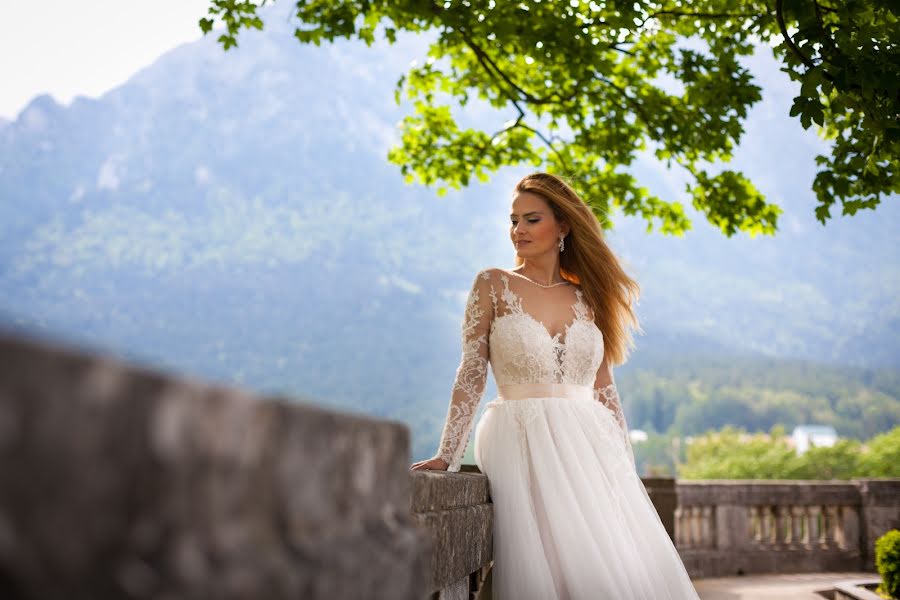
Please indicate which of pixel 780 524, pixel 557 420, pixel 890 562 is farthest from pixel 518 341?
pixel 780 524

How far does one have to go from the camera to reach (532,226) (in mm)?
4844

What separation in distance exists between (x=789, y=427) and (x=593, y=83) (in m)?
94.3

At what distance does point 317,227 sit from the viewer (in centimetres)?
12694

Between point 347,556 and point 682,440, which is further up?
point 682,440

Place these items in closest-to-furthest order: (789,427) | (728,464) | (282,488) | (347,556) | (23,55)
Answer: (282,488)
(347,556)
(728,464)
(789,427)
(23,55)

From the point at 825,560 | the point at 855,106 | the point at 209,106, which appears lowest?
the point at 825,560

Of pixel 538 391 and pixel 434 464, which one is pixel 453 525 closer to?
pixel 434 464

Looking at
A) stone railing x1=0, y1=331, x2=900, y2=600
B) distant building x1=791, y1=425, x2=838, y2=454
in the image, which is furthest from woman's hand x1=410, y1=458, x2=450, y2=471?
distant building x1=791, y1=425, x2=838, y2=454

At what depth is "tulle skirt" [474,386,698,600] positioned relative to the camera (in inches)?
140

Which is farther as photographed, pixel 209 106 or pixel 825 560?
pixel 209 106

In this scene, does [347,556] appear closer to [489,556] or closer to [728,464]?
[489,556]

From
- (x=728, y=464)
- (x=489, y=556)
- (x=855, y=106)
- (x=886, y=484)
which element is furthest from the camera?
(x=728, y=464)

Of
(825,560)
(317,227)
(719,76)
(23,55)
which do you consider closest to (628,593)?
(719,76)

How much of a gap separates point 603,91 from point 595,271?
5629 millimetres
